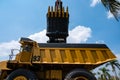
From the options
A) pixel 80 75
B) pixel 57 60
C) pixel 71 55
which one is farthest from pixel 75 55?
pixel 80 75

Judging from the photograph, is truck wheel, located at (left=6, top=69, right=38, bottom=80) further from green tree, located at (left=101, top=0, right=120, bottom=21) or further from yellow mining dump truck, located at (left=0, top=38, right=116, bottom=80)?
green tree, located at (left=101, top=0, right=120, bottom=21)

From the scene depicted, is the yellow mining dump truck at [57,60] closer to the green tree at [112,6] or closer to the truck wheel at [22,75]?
the truck wheel at [22,75]

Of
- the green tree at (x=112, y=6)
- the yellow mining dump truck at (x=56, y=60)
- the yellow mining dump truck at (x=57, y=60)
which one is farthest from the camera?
the yellow mining dump truck at (x=57, y=60)

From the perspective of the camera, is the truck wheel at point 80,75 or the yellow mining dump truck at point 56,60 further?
the yellow mining dump truck at point 56,60

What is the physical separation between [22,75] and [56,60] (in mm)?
2035

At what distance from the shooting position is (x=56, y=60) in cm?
1647

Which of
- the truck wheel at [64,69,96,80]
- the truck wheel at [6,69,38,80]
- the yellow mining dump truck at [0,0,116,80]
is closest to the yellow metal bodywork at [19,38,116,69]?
the yellow mining dump truck at [0,0,116,80]

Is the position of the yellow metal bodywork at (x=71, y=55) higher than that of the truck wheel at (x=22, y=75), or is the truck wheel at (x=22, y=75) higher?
the yellow metal bodywork at (x=71, y=55)

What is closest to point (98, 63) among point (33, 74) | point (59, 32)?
point (33, 74)

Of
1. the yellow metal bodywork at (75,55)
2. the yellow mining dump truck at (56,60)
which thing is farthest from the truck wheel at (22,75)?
the yellow metal bodywork at (75,55)

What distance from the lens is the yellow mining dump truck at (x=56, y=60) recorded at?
16109 millimetres

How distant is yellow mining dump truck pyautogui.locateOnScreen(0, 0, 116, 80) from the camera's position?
16109 millimetres

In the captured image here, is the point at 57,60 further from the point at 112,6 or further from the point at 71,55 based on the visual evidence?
the point at 112,6

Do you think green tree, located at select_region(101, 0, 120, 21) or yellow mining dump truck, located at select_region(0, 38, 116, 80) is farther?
yellow mining dump truck, located at select_region(0, 38, 116, 80)
